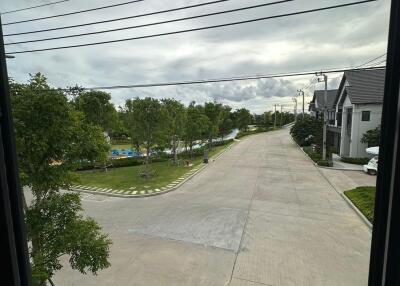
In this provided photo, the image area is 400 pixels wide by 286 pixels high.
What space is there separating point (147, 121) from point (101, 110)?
13.4 feet

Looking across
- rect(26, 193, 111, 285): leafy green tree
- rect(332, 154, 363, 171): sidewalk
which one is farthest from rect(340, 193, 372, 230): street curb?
rect(26, 193, 111, 285): leafy green tree

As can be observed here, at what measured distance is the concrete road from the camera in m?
6.35

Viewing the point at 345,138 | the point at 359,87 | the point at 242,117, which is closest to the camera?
→ the point at 359,87

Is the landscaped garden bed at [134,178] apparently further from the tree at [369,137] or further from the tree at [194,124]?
the tree at [369,137]

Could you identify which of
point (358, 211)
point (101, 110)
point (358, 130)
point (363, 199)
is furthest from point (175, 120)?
point (358, 130)

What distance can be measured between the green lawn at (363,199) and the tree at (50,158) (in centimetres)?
918

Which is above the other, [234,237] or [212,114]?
[212,114]

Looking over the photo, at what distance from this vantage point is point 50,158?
15.0 ft

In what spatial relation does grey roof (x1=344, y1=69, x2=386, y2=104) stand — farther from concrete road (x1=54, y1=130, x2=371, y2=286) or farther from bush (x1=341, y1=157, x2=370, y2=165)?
concrete road (x1=54, y1=130, x2=371, y2=286)

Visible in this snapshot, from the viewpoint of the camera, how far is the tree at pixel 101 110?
17.5 meters

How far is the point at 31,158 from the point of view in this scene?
4.38 meters

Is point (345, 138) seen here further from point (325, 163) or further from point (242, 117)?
point (242, 117)

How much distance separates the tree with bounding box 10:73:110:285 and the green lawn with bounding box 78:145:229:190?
32.2 ft

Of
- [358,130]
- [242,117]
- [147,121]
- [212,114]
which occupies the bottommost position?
[358,130]
